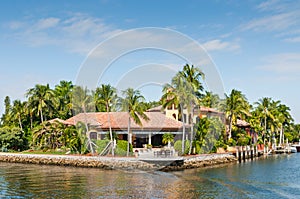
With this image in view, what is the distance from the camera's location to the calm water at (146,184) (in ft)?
86.5

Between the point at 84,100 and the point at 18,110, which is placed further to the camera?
the point at 18,110

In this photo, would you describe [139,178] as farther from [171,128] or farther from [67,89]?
[67,89]

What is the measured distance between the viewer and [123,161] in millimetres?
40125

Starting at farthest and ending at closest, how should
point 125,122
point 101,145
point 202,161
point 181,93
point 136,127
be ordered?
point 125,122
point 136,127
point 101,145
point 181,93
point 202,161

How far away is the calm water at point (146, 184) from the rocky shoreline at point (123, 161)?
2.15 meters

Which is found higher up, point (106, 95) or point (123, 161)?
point (106, 95)

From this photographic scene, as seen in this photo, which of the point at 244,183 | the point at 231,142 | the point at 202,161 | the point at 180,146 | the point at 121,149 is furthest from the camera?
the point at 231,142

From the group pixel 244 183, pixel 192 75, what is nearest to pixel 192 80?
pixel 192 75

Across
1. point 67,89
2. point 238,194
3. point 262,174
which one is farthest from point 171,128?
point 67,89

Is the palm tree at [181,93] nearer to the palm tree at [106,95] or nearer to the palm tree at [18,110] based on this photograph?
the palm tree at [106,95]

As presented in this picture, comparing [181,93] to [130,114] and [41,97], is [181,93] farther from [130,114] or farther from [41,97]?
[41,97]

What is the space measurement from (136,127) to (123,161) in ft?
29.8

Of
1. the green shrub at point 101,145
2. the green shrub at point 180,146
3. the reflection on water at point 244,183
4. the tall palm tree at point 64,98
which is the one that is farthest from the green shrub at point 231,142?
the tall palm tree at point 64,98

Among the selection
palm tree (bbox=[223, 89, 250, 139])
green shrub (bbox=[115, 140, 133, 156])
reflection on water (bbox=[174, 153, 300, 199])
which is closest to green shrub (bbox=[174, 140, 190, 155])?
reflection on water (bbox=[174, 153, 300, 199])
